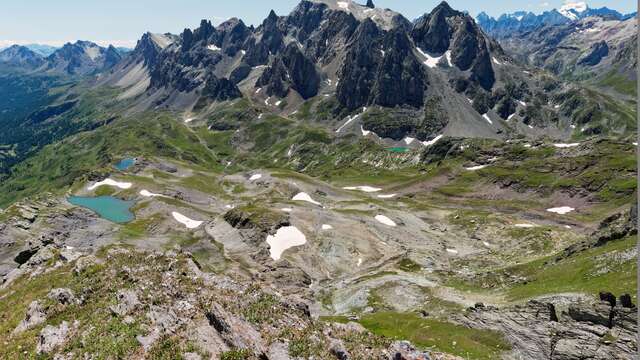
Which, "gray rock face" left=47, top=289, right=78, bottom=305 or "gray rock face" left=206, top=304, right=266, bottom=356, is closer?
"gray rock face" left=206, top=304, right=266, bottom=356

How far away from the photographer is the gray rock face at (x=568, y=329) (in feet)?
135

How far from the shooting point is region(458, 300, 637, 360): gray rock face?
4103 cm

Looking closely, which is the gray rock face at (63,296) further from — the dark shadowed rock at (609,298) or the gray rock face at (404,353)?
the dark shadowed rock at (609,298)

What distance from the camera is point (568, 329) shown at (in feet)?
148

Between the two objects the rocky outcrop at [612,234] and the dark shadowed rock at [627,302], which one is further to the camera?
the rocky outcrop at [612,234]

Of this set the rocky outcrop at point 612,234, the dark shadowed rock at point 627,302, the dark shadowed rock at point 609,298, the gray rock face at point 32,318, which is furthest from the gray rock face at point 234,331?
the rocky outcrop at point 612,234

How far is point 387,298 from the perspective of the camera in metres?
85.1

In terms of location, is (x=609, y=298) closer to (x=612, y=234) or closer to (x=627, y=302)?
(x=627, y=302)

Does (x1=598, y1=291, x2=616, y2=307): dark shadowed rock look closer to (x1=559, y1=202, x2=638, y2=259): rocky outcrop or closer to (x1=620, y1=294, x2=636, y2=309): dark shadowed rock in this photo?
(x1=620, y1=294, x2=636, y2=309): dark shadowed rock

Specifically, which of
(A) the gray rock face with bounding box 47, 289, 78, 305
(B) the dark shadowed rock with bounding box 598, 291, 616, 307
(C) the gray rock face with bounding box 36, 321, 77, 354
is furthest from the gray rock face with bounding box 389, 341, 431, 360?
(A) the gray rock face with bounding box 47, 289, 78, 305

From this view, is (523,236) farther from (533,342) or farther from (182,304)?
(182,304)

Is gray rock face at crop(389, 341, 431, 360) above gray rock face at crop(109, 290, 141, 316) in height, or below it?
below

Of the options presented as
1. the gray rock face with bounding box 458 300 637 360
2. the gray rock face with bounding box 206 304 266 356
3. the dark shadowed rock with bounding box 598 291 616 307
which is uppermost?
the dark shadowed rock with bounding box 598 291 616 307

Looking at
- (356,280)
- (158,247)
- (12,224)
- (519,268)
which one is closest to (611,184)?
(519,268)
